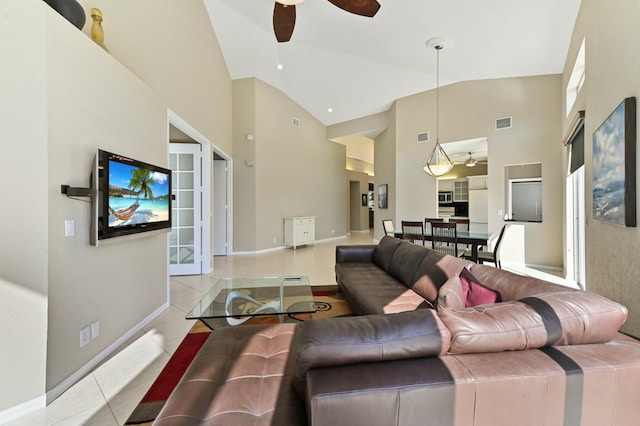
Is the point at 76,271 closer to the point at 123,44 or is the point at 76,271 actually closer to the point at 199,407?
the point at 199,407

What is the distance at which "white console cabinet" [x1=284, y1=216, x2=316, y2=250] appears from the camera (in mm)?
7777

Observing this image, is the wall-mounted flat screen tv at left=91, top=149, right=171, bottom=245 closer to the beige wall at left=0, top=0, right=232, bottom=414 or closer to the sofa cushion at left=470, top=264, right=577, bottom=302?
the beige wall at left=0, top=0, right=232, bottom=414

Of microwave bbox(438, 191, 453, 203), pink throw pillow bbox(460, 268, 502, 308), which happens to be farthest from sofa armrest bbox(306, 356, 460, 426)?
microwave bbox(438, 191, 453, 203)

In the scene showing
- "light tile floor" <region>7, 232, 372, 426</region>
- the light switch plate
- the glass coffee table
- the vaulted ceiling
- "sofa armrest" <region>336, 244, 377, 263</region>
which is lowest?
"light tile floor" <region>7, 232, 372, 426</region>

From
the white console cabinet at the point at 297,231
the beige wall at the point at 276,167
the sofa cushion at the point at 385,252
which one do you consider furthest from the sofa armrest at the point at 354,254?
the white console cabinet at the point at 297,231

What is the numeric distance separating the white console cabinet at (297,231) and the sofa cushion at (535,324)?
676 centimetres

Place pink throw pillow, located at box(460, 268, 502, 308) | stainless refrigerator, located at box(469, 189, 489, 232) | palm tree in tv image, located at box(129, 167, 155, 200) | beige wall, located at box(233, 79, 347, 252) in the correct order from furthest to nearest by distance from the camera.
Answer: stainless refrigerator, located at box(469, 189, 489, 232)
beige wall, located at box(233, 79, 347, 252)
palm tree in tv image, located at box(129, 167, 155, 200)
pink throw pillow, located at box(460, 268, 502, 308)

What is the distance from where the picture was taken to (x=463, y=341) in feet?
3.38

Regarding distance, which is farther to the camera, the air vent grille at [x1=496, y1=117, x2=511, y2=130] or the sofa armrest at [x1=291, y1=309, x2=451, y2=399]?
the air vent grille at [x1=496, y1=117, x2=511, y2=130]

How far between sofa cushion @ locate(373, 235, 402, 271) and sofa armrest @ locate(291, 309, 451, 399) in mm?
2326

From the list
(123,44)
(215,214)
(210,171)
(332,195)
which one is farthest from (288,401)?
(332,195)

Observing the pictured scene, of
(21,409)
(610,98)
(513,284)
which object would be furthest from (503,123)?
(21,409)

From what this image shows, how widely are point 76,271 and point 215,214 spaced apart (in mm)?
4662

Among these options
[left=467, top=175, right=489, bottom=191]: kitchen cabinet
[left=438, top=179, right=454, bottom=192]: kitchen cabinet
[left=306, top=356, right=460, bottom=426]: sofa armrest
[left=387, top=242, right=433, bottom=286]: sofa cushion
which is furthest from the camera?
[left=438, top=179, right=454, bottom=192]: kitchen cabinet
